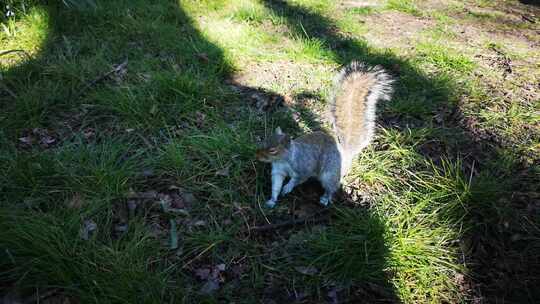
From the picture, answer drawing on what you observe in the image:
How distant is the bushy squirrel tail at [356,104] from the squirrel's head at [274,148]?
1.75 feet

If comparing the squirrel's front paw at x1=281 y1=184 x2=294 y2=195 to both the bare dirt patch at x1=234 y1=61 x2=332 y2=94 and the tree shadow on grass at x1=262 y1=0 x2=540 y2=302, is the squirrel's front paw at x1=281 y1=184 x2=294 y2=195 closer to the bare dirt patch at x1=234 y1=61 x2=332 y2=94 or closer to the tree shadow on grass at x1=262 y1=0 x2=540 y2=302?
the tree shadow on grass at x1=262 y1=0 x2=540 y2=302

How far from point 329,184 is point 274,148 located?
514 mm

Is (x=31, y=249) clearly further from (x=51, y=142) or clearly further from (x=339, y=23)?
(x=339, y=23)

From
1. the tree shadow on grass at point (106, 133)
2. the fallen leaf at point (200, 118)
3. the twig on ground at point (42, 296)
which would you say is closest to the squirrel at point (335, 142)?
the tree shadow on grass at point (106, 133)

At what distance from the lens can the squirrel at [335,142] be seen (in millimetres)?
2203

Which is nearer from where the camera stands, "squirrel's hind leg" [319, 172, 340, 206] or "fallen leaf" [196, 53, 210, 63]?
"squirrel's hind leg" [319, 172, 340, 206]

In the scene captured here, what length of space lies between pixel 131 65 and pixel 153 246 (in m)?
2.38

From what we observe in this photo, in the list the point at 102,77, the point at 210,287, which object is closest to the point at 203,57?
the point at 102,77

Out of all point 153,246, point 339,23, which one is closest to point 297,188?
point 153,246

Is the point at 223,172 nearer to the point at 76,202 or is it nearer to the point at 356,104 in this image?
the point at 76,202

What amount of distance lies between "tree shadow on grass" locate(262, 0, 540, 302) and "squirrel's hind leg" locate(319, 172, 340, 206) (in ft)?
2.57

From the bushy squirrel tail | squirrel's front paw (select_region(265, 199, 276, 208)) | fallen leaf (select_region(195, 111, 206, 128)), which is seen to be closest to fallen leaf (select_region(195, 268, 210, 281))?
squirrel's front paw (select_region(265, 199, 276, 208))

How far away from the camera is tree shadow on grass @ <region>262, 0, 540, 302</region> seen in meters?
1.94

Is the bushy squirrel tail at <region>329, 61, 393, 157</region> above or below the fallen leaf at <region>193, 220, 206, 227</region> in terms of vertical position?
above
